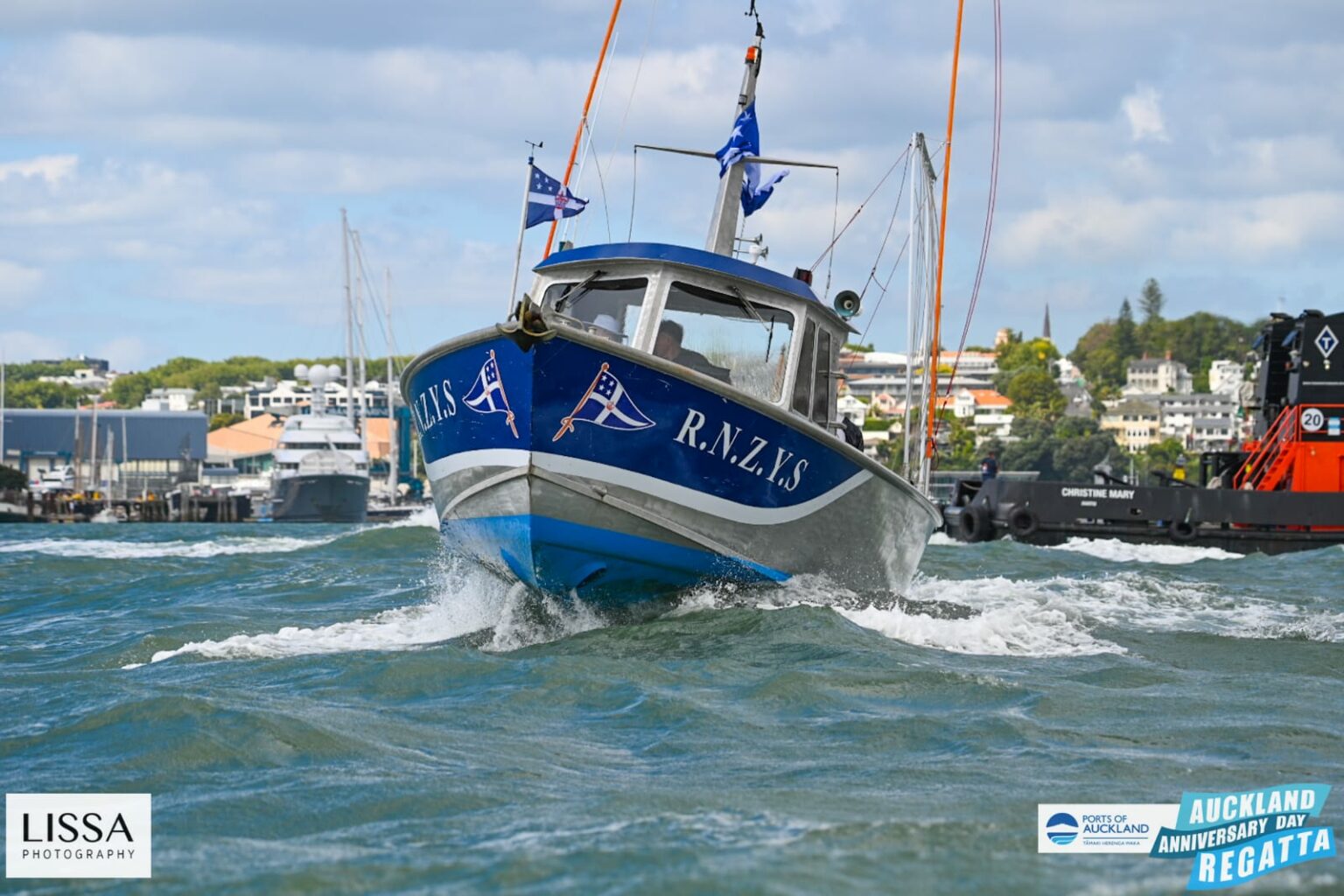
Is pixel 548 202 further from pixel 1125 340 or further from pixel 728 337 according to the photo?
pixel 1125 340

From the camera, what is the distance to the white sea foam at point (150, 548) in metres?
26.1

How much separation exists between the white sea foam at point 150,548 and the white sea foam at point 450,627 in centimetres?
1271

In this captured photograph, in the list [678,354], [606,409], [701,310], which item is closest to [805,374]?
[701,310]

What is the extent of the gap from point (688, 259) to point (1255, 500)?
2058cm

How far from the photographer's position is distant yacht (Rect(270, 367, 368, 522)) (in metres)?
63.5

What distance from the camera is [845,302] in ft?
42.9

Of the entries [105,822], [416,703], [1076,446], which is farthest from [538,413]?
[1076,446]

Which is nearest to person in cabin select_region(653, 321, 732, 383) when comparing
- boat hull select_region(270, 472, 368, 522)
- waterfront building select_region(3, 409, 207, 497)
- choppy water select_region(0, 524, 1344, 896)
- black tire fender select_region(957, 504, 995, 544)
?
choppy water select_region(0, 524, 1344, 896)

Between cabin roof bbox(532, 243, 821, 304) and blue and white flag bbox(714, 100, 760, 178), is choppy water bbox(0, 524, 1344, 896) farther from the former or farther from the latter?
blue and white flag bbox(714, 100, 760, 178)

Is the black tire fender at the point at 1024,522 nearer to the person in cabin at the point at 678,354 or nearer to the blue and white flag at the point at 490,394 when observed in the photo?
the person in cabin at the point at 678,354

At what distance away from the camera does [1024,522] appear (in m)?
30.3

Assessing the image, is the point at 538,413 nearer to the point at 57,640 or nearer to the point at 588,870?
A: the point at 57,640

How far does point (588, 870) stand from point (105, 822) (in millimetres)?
1852

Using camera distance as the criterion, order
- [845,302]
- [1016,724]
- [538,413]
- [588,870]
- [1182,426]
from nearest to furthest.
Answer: [588,870] → [1016,724] → [538,413] → [845,302] → [1182,426]
